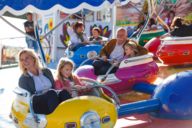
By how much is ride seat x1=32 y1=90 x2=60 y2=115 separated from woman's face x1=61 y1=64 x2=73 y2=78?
36 cm

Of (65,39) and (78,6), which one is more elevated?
(78,6)

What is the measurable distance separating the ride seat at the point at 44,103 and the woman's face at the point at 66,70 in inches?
14.1

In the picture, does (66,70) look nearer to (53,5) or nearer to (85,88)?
(85,88)

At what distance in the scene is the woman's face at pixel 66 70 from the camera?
393 centimetres

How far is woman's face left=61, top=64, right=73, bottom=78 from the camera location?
3.93 metres

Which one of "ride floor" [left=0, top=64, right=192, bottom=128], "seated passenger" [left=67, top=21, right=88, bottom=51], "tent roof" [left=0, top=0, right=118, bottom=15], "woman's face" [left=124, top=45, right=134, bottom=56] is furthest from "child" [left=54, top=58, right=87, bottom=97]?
"seated passenger" [left=67, top=21, right=88, bottom=51]

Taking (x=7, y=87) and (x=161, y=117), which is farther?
(x=7, y=87)

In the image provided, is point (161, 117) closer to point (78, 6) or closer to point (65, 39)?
point (78, 6)

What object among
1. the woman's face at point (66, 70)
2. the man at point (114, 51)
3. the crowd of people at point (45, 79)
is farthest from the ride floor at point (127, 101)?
the woman's face at point (66, 70)

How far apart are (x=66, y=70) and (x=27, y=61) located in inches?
17.3

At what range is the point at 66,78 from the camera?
402 cm

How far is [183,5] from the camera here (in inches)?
598

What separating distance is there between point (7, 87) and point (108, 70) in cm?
211

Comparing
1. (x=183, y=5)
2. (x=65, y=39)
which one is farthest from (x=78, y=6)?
(x=183, y=5)
